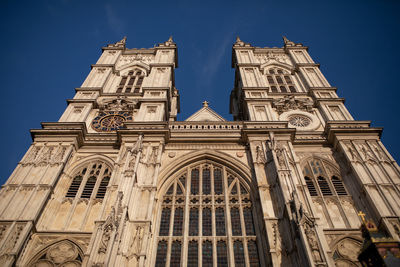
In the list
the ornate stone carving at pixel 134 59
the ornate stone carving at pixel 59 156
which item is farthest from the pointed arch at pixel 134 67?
the ornate stone carving at pixel 59 156

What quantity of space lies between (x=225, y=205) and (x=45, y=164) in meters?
8.66

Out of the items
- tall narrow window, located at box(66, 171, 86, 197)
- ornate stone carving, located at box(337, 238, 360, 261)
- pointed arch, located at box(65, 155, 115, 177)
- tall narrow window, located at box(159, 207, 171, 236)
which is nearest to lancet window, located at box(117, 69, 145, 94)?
pointed arch, located at box(65, 155, 115, 177)

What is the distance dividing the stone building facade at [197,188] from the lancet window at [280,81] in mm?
2289

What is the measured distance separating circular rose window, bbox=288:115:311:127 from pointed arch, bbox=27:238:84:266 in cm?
1390

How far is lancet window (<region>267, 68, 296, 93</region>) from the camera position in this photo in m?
25.0

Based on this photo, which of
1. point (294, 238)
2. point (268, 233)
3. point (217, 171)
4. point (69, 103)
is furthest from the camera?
point (69, 103)

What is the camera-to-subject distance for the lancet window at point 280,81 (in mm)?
24969

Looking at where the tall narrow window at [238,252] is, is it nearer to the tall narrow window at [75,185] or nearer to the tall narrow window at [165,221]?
the tall narrow window at [165,221]

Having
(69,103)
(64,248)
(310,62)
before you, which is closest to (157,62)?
(69,103)

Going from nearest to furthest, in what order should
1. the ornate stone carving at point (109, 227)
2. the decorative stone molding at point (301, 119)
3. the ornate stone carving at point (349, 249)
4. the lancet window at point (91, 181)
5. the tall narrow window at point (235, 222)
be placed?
the ornate stone carving at point (109, 227), the ornate stone carving at point (349, 249), the tall narrow window at point (235, 222), the lancet window at point (91, 181), the decorative stone molding at point (301, 119)

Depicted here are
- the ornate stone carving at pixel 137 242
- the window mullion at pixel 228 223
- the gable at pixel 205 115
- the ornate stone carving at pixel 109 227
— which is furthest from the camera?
the gable at pixel 205 115

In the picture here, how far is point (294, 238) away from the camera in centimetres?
1154

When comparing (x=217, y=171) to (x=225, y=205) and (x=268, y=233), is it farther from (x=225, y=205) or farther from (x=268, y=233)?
(x=268, y=233)

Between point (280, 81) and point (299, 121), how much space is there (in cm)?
634
